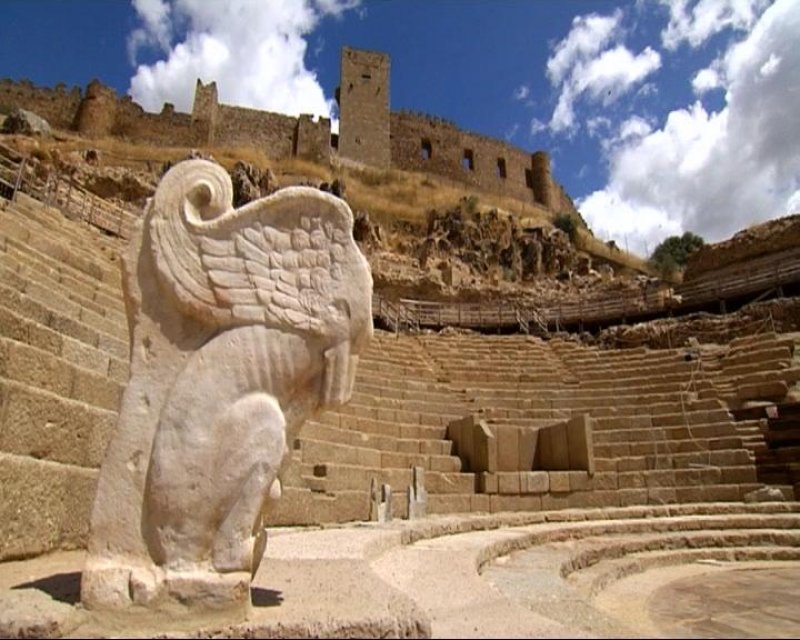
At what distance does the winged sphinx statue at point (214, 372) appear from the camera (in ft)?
6.59

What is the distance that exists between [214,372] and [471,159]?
155ft

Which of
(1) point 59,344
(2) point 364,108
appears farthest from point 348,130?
(1) point 59,344

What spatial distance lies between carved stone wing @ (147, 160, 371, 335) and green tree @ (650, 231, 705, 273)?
37.7 meters

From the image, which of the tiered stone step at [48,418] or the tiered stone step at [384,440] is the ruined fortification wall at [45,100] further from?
the tiered stone step at [48,418]

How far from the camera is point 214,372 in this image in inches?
84.4

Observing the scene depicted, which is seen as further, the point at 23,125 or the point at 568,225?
the point at 568,225

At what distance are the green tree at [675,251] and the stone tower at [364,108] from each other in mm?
19774

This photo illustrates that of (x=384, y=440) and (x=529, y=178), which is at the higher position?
(x=529, y=178)

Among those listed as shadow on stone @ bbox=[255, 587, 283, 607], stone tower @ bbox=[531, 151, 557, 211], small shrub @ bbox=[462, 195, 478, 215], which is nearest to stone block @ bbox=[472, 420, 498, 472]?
shadow on stone @ bbox=[255, 587, 283, 607]

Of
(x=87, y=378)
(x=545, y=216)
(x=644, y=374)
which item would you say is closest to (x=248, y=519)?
(x=87, y=378)

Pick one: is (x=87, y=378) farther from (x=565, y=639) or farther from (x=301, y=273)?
(x=565, y=639)

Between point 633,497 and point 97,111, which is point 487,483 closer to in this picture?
point 633,497

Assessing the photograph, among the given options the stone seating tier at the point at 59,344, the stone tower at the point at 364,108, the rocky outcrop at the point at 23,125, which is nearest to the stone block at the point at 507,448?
the stone seating tier at the point at 59,344

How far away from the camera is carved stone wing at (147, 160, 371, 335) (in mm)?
2219
